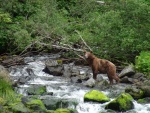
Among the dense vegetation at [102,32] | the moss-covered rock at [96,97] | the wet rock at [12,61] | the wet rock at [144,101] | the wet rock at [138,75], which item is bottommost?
the wet rock at [144,101]

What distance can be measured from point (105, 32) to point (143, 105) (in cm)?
619

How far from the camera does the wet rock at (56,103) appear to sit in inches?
378

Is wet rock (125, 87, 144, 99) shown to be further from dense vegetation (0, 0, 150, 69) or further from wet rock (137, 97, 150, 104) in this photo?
dense vegetation (0, 0, 150, 69)

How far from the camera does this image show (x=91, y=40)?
1590 centimetres

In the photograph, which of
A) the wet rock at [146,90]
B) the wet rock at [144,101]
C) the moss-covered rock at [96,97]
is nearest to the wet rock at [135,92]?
the wet rock at [146,90]

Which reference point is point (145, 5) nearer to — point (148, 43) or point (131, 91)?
point (148, 43)

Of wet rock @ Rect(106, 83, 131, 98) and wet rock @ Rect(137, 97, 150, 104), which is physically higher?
wet rock @ Rect(137, 97, 150, 104)

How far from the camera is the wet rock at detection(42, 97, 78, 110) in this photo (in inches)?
378

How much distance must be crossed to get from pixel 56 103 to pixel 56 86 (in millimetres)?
2457

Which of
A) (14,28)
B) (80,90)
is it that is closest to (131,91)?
(80,90)

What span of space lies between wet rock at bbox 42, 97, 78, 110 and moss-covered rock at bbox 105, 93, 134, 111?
1.07 metres

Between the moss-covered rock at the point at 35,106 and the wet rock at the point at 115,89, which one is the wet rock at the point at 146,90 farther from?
the moss-covered rock at the point at 35,106

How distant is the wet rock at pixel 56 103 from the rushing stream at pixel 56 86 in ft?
0.61

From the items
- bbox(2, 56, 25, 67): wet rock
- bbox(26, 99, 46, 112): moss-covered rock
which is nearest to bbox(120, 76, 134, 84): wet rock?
bbox(26, 99, 46, 112): moss-covered rock
